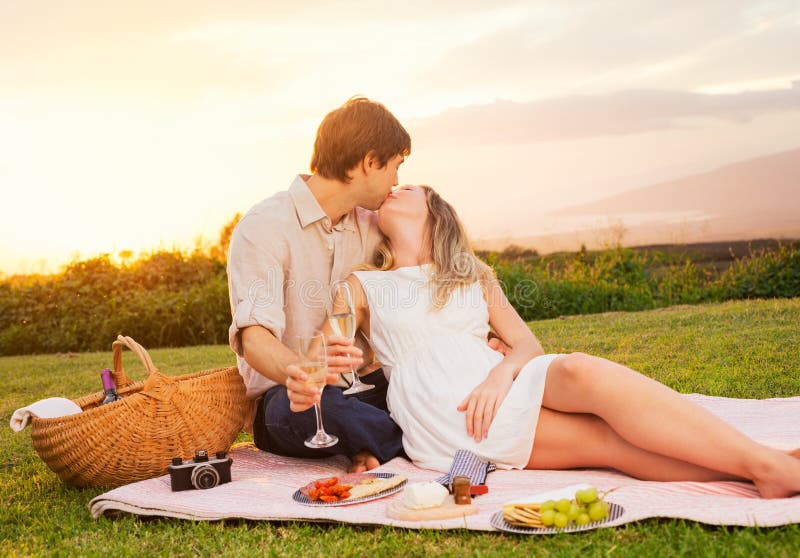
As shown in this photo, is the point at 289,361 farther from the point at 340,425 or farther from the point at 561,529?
the point at 561,529

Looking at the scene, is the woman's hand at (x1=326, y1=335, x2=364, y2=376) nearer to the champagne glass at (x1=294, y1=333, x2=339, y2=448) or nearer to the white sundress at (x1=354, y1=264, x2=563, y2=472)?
Result: the champagne glass at (x1=294, y1=333, x2=339, y2=448)

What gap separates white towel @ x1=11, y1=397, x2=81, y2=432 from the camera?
390cm

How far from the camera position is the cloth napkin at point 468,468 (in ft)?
10.6

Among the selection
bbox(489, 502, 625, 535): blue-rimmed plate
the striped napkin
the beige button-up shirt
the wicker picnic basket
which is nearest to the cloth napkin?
the striped napkin

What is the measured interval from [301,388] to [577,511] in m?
1.20

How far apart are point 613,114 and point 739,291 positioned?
341 cm

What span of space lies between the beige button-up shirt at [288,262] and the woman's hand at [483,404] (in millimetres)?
1034

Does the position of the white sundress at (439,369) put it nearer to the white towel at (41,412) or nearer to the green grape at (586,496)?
the green grape at (586,496)

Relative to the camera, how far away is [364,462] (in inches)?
150

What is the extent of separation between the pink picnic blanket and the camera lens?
61 mm

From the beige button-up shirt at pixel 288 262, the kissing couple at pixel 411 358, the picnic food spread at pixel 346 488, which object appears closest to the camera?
the kissing couple at pixel 411 358

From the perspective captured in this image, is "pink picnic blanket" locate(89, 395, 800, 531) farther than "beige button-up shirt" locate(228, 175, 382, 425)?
No

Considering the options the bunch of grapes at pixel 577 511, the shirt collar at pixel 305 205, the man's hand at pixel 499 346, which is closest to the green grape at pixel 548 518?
the bunch of grapes at pixel 577 511

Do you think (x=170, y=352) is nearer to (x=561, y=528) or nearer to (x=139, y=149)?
(x=139, y=149)
